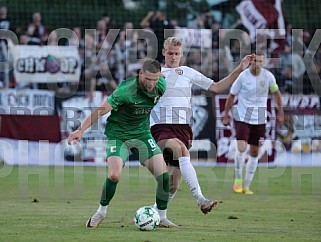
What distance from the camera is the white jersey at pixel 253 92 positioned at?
15.1 meters

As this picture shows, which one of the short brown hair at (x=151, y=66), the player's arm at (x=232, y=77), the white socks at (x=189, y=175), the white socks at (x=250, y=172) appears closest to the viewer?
the short brown hair at (x=151, y=66)

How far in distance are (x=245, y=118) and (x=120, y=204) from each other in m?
3.82

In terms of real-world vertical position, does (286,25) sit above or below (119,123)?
above

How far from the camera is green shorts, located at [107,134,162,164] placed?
31.2 feet

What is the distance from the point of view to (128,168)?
19391 mm

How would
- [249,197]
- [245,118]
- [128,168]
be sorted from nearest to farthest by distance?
[249,197], [245,118], [128,168]

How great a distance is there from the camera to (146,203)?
1245 centimetres

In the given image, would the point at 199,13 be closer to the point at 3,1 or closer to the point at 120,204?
the point at 3,1

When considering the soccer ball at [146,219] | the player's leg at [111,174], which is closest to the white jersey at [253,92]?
the player's leg at [111,174]

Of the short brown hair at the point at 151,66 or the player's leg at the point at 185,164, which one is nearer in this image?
the short brown hair at the point at 151,66

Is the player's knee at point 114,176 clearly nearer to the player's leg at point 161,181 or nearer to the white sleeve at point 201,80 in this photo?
the player's leg at point 161,181

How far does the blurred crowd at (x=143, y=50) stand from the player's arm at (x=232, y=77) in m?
9.89

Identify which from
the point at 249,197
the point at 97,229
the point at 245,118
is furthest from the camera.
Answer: the point at 245,118

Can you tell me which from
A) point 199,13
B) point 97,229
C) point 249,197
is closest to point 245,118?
point 249,197
